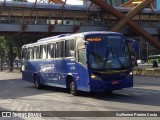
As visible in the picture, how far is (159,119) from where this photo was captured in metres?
11.1

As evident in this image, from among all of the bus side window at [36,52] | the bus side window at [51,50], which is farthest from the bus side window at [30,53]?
the bus side window at [51,50]

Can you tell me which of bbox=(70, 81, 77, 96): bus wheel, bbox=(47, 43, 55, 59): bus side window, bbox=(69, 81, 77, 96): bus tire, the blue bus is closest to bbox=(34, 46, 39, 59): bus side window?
bbox=(47, 43, 55, 59): bus side window

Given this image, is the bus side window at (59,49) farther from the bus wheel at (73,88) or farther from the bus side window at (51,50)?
the bus wheel at (73,88)

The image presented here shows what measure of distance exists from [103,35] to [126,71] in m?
1.87

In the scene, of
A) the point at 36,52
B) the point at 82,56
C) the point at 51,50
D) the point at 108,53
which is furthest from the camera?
the point at 36,52

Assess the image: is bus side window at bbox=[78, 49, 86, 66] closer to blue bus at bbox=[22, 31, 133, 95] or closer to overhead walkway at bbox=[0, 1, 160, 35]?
blue bus at bbox=[22, 31, 133, 95]

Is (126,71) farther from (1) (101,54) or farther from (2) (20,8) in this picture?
(2) (20,8)

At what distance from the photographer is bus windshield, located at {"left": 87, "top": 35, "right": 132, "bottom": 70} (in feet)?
56.7

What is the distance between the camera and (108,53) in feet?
57.2

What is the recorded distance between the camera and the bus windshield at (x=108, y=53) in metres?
17.3

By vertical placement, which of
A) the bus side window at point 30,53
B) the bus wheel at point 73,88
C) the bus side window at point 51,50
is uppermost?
the bus side window at point 51,50

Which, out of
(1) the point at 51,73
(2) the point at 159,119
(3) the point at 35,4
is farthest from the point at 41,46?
(3) the point at 35,4

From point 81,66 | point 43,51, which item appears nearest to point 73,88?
point 81,66

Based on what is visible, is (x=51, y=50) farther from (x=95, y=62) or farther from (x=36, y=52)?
(x=95, y=62)
